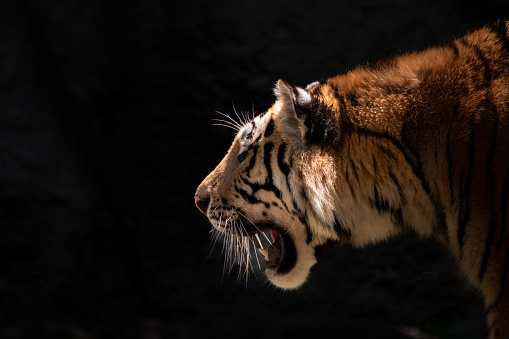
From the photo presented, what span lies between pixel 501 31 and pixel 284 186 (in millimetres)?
870

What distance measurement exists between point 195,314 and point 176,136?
1174 millimetres

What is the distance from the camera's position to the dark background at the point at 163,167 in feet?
10.6

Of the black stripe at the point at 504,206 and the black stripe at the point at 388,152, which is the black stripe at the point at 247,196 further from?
the black stripe at the point at 504,206

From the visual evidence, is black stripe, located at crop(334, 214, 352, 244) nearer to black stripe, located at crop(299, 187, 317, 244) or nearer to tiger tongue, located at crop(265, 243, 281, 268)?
black stripe, located at crop(299, 187, 317, 244)

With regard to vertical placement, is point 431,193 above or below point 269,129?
below

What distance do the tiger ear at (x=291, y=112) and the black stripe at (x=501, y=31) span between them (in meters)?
0.63

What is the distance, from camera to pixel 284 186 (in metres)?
1.88

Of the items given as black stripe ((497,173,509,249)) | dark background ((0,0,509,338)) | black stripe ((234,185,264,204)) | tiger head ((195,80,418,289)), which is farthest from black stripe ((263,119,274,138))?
dark background ((0,0,509,338))

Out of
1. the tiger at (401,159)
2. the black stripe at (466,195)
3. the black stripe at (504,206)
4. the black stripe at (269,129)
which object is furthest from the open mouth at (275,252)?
the black stripe at (504,206)

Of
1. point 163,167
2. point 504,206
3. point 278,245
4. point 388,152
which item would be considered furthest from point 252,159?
point 163,167

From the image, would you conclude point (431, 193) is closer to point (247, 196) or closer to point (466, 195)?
point (466, 195)

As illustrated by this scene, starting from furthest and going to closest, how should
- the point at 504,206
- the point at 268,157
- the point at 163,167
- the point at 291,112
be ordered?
the point at 163,167 → the point at 268,157 → the point at 291,112 → the point at 504,206

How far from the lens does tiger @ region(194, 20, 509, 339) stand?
160 centimetres

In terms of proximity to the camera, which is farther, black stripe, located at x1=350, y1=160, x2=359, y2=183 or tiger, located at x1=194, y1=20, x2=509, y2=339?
black stripe, located at x1=350, y1=160, x2=359, y2=183
